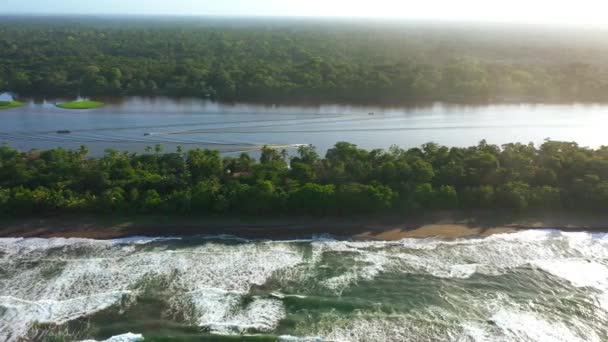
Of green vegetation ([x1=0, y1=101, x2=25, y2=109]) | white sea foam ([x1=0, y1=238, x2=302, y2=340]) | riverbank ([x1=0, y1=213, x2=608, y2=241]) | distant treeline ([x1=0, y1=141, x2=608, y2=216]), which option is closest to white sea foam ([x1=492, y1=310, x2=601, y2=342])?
riverbank ([x1=0, y1=213, x2=608, y2=241])

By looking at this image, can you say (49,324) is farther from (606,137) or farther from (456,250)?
(606,137)

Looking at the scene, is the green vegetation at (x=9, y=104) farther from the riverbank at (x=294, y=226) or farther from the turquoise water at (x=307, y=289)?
the turquoise water at (x=307, y=289)

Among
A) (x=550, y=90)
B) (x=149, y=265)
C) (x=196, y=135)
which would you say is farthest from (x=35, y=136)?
(x=550, y=90)

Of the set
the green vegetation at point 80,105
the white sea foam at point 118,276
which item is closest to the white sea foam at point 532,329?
the white sea foam at point 118,276

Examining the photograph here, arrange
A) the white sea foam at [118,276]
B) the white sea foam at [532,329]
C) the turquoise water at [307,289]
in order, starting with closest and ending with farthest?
the white sea foam at [532,329]
the turquoise water at [307,289]
the white sea foam at [118,276]

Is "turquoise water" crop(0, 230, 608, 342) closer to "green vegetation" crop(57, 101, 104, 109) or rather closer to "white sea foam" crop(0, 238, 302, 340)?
"white sea foam" crop(0, 238, 302, 340)

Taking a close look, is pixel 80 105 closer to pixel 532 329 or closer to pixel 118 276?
pixel 118 276

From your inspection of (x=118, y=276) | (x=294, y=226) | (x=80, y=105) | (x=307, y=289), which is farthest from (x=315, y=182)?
(x=80, y=105)
